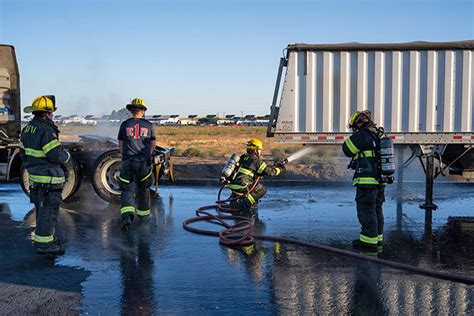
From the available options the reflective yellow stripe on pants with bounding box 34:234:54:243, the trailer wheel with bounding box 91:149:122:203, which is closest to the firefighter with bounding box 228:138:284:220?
the trailer wheel with bounding box 91:149:122:203

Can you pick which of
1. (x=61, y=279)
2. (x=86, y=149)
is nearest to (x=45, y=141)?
(x=61, y=279)

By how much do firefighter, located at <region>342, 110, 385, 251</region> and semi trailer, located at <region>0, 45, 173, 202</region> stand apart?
396cm

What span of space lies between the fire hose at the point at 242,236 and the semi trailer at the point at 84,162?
4.85ft

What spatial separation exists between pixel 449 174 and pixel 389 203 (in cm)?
126

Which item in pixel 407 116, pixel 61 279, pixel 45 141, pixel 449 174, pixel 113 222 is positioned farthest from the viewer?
pixel 449 174

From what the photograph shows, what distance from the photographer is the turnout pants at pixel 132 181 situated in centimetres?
784

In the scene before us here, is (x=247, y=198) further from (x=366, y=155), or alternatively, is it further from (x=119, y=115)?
(x=119, y=115)

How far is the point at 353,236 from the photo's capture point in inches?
300

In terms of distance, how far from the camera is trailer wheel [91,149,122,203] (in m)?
10.0

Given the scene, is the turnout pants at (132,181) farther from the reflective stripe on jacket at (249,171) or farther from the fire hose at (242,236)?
the reflective stripe on jacket at (249,171)

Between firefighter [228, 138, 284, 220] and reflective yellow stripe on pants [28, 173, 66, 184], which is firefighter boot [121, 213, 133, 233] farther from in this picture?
firefighter [228, 138, 284, 220]

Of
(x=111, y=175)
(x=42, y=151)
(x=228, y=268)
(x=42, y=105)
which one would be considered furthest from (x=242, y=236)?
(x=111, y=175)

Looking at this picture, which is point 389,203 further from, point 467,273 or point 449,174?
point 467,273

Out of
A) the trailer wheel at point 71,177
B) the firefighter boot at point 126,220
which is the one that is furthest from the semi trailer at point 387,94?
the trailer wheel at point 71,177
